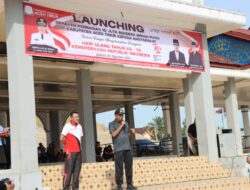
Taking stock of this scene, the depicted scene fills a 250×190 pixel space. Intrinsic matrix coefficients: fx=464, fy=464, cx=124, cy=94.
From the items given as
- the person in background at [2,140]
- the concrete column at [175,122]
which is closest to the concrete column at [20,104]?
the person in background at [2,140]

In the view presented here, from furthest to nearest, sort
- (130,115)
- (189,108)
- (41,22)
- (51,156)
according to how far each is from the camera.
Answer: (130,115), (51,156), (189,108), (41,22)

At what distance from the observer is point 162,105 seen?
22469mm

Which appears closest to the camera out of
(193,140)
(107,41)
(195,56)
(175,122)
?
(107,41)

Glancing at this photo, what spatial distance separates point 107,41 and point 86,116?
9.08 feet

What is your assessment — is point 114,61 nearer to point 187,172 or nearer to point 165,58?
point 165,58

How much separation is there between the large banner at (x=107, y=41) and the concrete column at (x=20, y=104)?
24 cm

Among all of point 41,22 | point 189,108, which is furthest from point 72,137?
point 189,108

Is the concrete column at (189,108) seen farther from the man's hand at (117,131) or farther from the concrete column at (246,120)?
the concrete column at (246,120)

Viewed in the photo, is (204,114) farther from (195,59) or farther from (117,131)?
(117,131)

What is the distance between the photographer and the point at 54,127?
21.5 m

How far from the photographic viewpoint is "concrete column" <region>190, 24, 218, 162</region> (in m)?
12.1

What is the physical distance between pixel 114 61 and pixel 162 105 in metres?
12.3

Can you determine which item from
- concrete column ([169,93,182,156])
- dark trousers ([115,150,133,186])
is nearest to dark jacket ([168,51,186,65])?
dark trousers ([115,150,133,186])

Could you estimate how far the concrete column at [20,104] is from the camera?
332 inches
